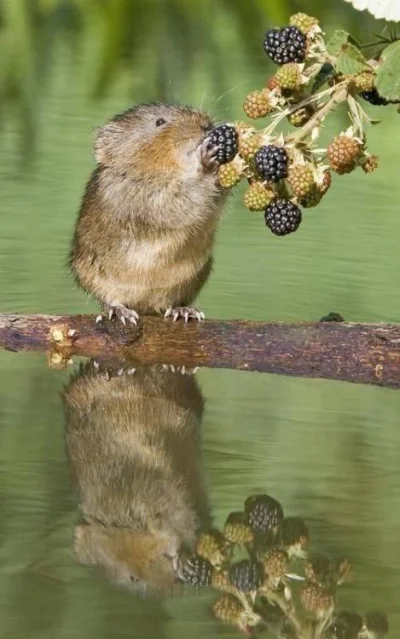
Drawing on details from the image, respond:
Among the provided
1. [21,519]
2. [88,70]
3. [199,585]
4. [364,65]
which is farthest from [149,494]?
[88,70]

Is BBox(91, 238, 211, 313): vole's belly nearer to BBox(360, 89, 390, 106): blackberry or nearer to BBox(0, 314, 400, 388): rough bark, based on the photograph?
BBox(0, 314, 400, 388): rough bark

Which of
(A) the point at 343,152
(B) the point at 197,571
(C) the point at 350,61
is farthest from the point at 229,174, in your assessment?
(B) the point at 197,571

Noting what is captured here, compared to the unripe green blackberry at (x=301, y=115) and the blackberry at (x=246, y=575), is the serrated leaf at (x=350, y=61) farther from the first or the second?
the blackberry at (x=246, y=575)

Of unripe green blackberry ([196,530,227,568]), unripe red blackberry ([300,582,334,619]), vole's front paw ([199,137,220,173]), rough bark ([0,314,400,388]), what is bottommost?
rough bark ([0,314,400,388])

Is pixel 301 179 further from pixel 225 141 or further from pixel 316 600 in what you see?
pixel 316 600

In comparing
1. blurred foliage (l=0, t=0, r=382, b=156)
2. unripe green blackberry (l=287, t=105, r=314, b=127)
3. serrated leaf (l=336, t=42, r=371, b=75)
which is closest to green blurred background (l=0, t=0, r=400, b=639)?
blurred foliage (l=0, t=0, r=382, b=156)
